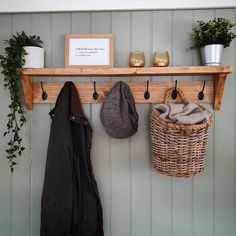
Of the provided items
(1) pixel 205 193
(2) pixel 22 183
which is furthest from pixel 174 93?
(2) pixel 22 183

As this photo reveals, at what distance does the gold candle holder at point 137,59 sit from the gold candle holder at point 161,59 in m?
0.06

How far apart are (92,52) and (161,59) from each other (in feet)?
1.19

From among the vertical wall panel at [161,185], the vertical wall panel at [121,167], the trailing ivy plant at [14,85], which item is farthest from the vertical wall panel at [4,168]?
the vertical wall panel at [161,185]

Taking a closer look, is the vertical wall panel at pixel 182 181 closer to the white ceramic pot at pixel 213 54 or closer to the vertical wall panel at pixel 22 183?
the white ceramic pot at pixel 213 54

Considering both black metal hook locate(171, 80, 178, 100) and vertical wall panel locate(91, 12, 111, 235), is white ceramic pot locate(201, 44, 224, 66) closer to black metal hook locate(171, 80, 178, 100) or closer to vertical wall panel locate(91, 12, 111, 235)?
black metal hook locate(171, 80, 178, 100)

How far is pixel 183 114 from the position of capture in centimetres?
112

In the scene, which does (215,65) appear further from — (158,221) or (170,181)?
(158,221)

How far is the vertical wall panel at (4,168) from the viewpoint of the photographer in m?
1.39

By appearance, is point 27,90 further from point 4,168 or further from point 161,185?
point 161,185

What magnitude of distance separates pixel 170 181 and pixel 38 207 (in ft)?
2.43

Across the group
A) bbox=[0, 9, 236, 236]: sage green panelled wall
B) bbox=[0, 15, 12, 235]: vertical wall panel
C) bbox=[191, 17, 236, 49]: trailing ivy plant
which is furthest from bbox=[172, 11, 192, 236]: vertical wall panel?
bbox=[0, 15, 12, 235]: vertical wall panel

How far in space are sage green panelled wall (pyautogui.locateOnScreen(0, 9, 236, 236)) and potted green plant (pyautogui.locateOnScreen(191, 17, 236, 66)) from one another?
0.11 m

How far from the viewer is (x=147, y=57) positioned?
4.42 feet

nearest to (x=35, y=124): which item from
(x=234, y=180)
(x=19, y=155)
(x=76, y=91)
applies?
(x=19, y=155)
